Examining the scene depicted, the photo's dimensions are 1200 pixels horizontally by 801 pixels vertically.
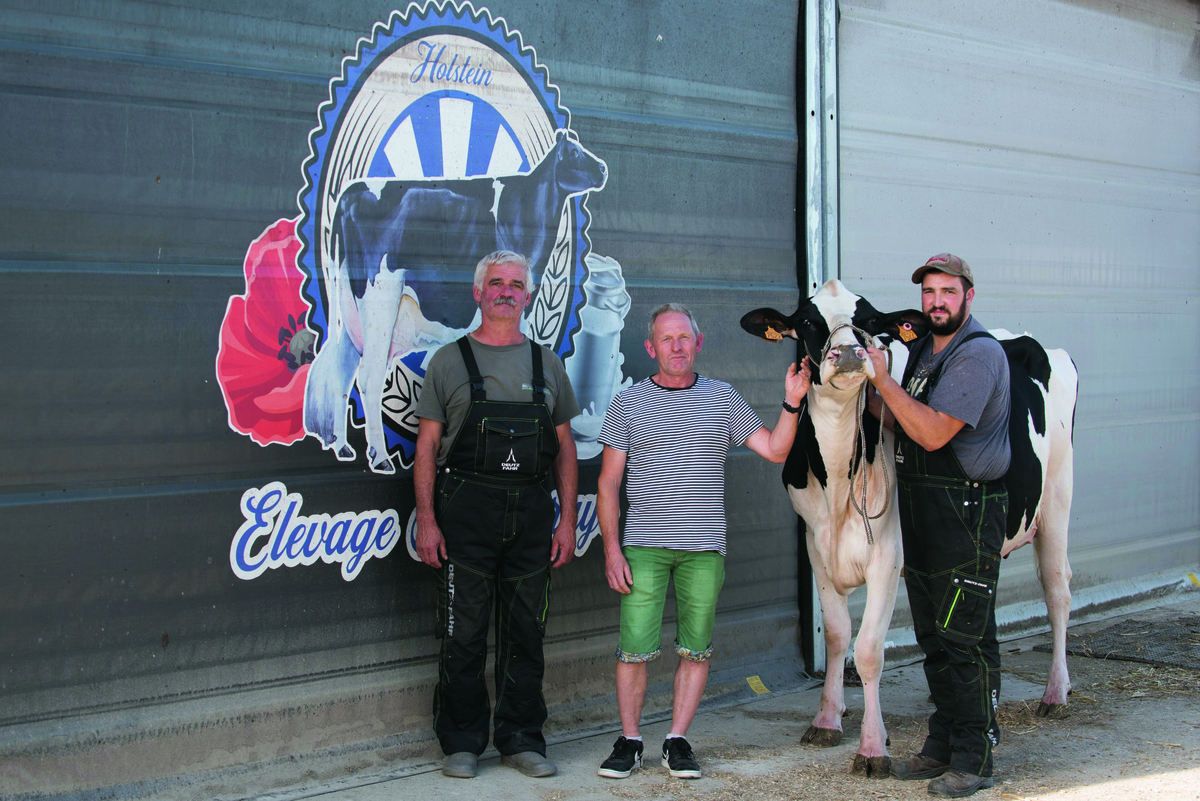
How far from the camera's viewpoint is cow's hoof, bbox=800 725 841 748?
15.6 ft

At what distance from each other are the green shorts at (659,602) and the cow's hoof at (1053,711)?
193 cm

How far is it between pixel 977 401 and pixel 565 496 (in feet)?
5.35

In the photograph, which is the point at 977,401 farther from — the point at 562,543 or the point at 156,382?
the point at 156,382

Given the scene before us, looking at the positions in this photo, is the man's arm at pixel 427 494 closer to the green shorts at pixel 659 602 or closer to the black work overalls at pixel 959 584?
the green shorts at pixel 659 602

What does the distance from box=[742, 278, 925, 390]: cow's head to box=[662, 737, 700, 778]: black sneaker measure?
4.92 ft

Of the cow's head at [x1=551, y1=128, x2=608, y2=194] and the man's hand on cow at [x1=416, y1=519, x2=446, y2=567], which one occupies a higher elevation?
the cow's head at [x1=551, y1=128, x2=608, y2=194]

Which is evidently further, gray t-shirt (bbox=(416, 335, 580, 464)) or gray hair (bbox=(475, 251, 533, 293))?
gray hair (bbox=(475, 251, 533, 293))

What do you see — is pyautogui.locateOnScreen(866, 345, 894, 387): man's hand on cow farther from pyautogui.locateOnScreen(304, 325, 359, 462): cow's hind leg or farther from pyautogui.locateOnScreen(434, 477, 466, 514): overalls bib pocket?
pyautogui.locateOnScreen(304, 325, 359, 462): cow's hind leg

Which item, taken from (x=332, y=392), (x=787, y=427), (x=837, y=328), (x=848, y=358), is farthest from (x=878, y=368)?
Answer: (x=332, y=392)

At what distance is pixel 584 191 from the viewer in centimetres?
523

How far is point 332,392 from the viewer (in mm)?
4469

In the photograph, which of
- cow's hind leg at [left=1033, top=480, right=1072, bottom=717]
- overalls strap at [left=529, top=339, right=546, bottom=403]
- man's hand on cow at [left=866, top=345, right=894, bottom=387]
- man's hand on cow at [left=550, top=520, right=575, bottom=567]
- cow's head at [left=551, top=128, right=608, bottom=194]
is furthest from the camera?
cow's hind leg at [left=1033, top=480, right=1072, bottom=717]

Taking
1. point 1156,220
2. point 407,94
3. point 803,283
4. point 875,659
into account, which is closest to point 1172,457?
point 1156,220

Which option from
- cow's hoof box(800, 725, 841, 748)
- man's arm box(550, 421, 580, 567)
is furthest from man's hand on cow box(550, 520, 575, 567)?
cow's hoof box(800, 725, 841, 748)
